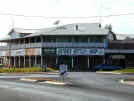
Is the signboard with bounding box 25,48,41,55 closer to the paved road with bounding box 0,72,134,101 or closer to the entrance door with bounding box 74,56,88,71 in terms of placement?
the entrance door with bounding box 74,56,88,71

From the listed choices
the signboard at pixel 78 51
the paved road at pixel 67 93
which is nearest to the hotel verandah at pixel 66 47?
the signboard at pixel 78 51

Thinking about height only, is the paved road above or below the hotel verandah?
below

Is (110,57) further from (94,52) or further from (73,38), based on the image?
(73,38)

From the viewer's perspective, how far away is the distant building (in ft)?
174

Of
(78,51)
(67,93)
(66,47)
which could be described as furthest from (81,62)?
(67,93)

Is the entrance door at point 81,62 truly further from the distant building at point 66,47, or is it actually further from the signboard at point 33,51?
the signboard at point 33,51

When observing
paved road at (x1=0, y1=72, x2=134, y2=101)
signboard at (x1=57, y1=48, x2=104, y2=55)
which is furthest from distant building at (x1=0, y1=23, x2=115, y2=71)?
paved road at (x1=0, y1=72, x2=134, y2=101)

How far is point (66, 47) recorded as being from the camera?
174ft

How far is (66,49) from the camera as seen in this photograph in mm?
52969

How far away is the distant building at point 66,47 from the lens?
52.9 metres

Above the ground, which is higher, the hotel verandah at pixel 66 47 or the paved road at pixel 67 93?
the hotel verandah at pixel 66 47

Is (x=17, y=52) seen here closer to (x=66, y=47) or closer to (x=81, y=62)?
(x=66, y=47)

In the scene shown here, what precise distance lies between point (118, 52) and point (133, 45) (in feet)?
24.5

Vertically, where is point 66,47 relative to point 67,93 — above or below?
above
